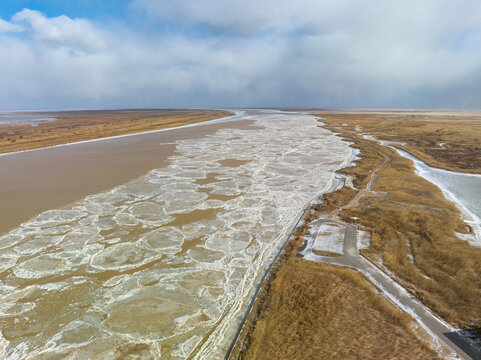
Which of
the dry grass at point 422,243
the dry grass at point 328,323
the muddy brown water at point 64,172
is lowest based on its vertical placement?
the dry grass at point 328,323

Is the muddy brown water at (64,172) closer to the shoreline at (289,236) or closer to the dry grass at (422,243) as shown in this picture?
the shoreline at (289,236)

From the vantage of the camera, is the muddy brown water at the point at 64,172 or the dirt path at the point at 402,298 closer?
the dirt path at the point at 402,298

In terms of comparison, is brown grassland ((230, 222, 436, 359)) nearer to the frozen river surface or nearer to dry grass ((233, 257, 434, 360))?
dry grass ((233, 257, 434, 360))

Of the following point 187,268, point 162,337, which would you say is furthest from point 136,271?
point 162,337

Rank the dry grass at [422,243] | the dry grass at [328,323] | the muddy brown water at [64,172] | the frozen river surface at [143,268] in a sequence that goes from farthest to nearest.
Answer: the muddy brown water at [64,172] < the dry grass at [422,243] < the frozen river surface at [143,268] < the dry grass at [328,323]

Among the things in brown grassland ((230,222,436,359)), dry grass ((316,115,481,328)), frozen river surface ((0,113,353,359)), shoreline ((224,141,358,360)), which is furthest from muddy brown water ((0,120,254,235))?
dry grass ((316,115,481,328))

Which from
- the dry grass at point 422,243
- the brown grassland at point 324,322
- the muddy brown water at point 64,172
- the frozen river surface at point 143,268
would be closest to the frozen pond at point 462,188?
the dry grass at point 422,243

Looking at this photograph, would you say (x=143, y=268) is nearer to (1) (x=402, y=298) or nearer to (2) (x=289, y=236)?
(2) (x=289, y=236)
